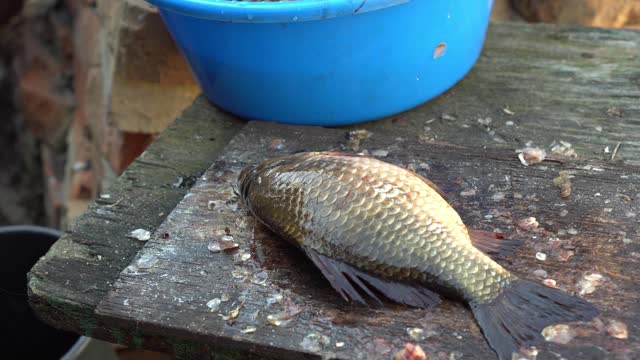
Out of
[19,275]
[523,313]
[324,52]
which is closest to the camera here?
[523,313]

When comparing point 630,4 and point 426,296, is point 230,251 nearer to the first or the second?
point 426,296

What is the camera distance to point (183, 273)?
1.23 meters

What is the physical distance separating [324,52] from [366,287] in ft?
1.81

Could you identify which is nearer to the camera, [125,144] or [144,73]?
[144,73]

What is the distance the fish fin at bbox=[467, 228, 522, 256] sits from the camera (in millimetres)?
1194

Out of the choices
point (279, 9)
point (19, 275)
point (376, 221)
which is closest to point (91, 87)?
point (19, 275)

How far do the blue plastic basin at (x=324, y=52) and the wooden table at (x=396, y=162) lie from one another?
0.05m

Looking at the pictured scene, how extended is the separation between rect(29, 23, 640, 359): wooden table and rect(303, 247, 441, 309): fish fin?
20 millimetres

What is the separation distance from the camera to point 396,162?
1478 millimetres

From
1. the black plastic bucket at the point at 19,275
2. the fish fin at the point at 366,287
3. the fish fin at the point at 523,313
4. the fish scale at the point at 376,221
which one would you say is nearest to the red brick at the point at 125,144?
the black plastic bucket at the point at 19,275

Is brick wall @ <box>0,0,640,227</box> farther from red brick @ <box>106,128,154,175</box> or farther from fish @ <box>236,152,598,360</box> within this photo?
fish @ <box>236,152,598,360</box>

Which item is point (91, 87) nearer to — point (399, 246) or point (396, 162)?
point (396, 162)

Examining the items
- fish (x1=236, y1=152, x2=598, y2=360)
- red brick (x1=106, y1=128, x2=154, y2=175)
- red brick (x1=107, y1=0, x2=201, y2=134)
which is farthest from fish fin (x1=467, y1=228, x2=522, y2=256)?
red brick (x1=106, y1=128, x2=154, y2=175)

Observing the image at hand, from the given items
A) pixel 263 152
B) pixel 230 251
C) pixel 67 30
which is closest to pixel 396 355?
pixel 230 251
